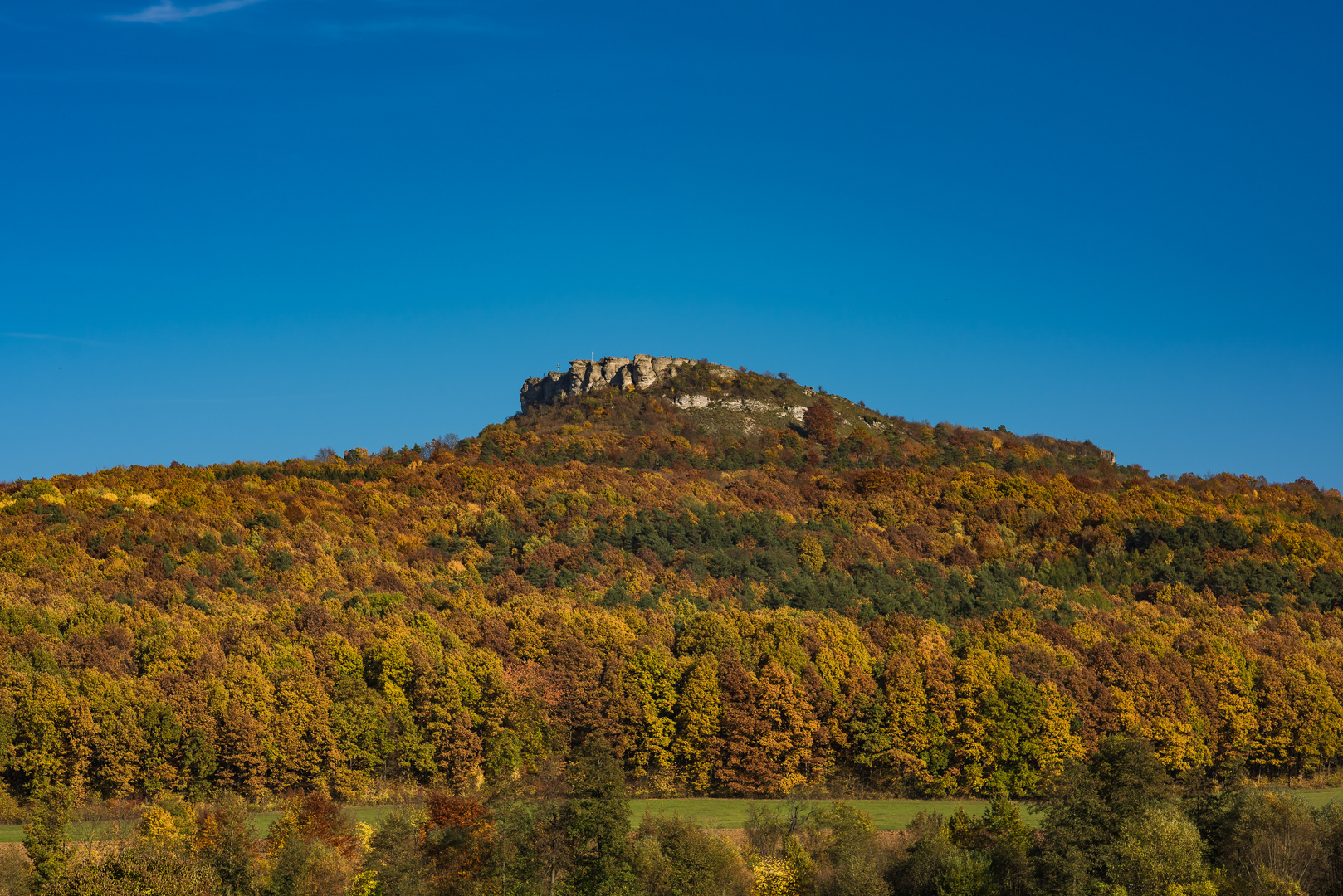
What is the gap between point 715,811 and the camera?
54500 millimetres

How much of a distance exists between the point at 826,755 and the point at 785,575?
30149mm

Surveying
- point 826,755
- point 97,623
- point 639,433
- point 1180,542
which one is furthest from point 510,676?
point 639,433

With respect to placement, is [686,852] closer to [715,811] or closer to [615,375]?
[715,811]

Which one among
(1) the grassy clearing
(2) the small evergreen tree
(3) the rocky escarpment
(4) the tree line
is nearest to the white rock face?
(3) the rocky escarpment

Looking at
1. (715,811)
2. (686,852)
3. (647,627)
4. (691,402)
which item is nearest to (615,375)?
(691,402)

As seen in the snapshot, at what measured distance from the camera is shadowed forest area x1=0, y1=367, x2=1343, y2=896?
53.8m

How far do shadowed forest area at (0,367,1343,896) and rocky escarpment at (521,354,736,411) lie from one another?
4790cm

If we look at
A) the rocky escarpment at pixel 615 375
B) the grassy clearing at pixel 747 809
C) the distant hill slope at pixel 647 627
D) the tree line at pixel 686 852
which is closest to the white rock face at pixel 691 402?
the rocky escarpment at pixel 615 375

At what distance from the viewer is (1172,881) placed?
127 feet

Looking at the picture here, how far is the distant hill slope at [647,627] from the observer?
57312 millimetres

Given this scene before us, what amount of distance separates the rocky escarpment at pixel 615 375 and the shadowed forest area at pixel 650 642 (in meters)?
47.9

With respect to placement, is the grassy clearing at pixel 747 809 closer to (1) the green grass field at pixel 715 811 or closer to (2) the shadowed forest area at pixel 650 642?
(1) the green grass field at pixel 715 811

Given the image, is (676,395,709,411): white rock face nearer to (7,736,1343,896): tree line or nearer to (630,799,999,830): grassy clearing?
(630,799,999,830): grassy clearing

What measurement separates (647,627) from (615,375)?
315 ft
